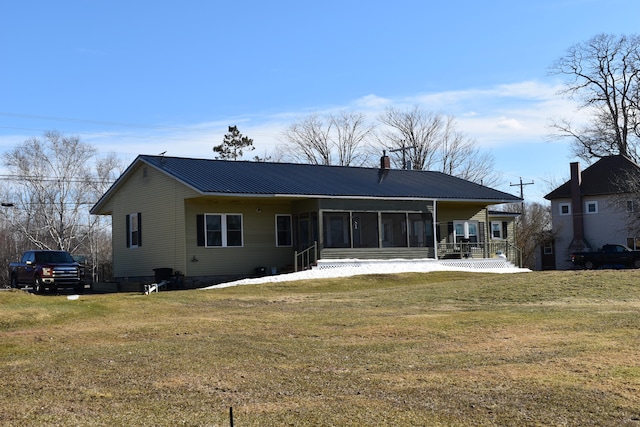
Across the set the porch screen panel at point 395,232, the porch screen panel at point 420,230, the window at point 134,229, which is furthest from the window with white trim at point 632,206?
the window at point 134,229

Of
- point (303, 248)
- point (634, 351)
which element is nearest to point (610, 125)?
point (303, 248)

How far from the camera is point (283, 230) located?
3209 cm

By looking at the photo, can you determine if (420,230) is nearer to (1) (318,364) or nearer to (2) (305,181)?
(2) (305,181)

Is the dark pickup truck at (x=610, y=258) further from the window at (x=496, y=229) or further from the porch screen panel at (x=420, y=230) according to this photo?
the porch screen panel at (x=420, y=230)

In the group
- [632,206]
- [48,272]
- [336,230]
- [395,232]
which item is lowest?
[48,272]

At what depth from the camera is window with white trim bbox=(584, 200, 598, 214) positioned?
55.7 metres

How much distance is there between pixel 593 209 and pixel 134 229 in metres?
35.9

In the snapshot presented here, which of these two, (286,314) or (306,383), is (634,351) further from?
(286,314)

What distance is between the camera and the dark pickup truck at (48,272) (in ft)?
90.7

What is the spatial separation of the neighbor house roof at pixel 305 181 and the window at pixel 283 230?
4.87 feet

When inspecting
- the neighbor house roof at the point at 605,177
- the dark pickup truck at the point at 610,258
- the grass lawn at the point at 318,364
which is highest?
the neighbor house roof at the point at 605,177

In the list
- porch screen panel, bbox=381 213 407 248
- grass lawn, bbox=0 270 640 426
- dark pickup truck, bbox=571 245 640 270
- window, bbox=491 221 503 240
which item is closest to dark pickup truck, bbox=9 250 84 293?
grass lawn, bbox=0 270 640 426

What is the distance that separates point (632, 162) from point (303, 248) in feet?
108

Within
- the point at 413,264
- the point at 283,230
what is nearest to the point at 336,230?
the point at 283,230
